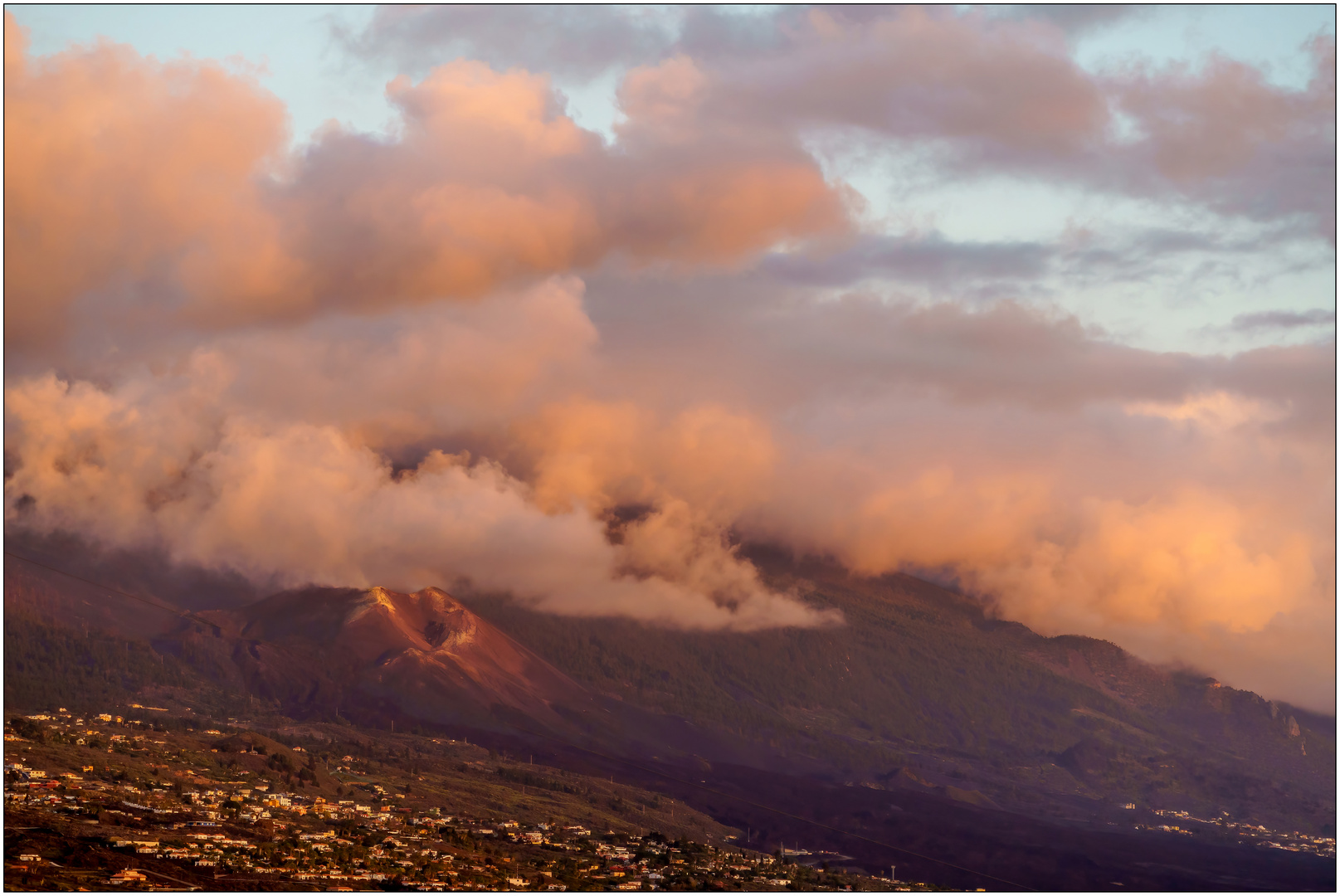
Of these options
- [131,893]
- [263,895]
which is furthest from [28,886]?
[263,895]

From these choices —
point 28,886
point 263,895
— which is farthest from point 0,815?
point 263,895

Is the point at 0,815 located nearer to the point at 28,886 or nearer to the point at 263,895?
the point at 28,886

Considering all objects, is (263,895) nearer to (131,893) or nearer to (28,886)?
(131,893)

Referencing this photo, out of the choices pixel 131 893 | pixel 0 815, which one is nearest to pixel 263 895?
pixel 131 893

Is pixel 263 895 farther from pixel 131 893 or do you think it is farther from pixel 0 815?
pixel 0 815
